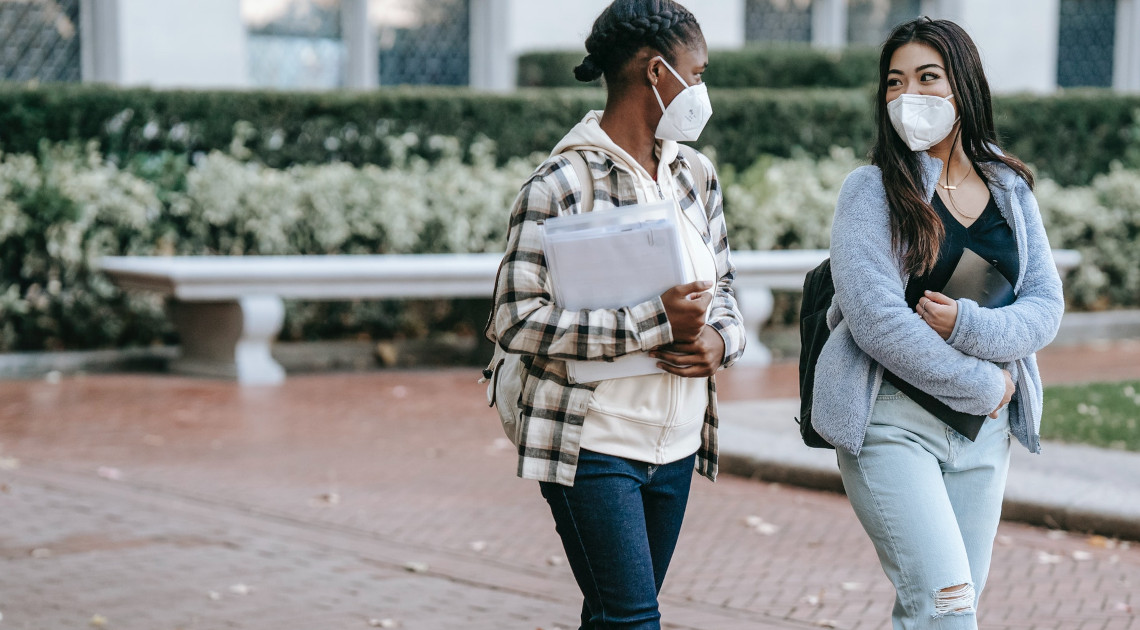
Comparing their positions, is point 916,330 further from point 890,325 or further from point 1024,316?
point 1024,316

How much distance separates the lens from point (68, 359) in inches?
412

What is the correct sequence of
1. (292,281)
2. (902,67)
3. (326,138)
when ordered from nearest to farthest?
1. (902,67)
2. (292,281)
3. (326,138)

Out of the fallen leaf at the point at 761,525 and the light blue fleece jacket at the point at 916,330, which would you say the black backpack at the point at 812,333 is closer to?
the light blue fleece jacket at the point at 916,330

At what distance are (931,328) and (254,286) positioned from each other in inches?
291

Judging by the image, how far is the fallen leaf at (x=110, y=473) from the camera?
7.05 metres

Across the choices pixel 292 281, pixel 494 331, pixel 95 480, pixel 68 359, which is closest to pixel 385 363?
pixel 292 281

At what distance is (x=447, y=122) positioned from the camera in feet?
39.5

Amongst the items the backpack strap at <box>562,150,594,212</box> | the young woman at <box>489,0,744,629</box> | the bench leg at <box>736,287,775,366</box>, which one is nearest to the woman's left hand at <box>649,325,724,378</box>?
the young woman at <box>489,0,744,629</box>

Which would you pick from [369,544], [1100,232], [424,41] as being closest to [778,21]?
[424,41]

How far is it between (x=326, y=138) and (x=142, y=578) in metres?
6.90

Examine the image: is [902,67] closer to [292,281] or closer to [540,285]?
[540,285]

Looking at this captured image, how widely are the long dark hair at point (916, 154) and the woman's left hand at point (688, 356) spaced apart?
1.68 feet

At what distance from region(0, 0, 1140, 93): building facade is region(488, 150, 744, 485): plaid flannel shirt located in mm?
8223

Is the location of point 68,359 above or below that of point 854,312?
below
